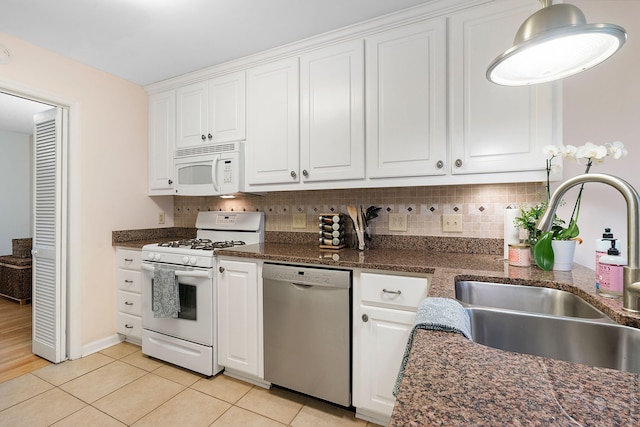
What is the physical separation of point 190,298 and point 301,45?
6.43 ft

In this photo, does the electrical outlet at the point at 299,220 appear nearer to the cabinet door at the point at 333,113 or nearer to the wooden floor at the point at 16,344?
the cabinet door at the point at 333,113

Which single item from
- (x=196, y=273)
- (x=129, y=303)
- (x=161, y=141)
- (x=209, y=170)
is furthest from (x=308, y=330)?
(x=161, y=141)

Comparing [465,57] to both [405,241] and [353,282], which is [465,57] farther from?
[353,282]

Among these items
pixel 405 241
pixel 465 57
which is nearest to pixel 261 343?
pixel 405 241

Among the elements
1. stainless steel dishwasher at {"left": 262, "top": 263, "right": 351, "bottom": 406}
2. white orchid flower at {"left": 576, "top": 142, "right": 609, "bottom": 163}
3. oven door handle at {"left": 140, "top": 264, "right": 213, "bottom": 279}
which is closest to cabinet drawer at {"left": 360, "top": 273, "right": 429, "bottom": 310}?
stainless steel dishwasher at {"left": 262, "top": 263, "right": 351, "bottom": 406}

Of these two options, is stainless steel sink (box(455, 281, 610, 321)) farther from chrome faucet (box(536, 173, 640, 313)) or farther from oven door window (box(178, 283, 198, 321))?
oven door window (box(178, 283, 198, 321))

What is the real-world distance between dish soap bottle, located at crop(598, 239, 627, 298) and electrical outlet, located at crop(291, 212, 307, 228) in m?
1.78

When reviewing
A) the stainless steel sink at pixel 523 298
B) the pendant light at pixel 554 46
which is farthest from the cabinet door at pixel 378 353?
the pendant light at pixel 554 46

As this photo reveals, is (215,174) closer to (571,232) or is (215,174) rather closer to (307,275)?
(307,275)

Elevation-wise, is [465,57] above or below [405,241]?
above

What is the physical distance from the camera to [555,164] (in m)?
1.48

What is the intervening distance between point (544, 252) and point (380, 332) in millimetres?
880

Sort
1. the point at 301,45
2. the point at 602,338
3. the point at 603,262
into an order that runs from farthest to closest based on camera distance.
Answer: the point at 301,45 → the point at 603,262 → the point at 602,338

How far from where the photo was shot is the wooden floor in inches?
85.2
